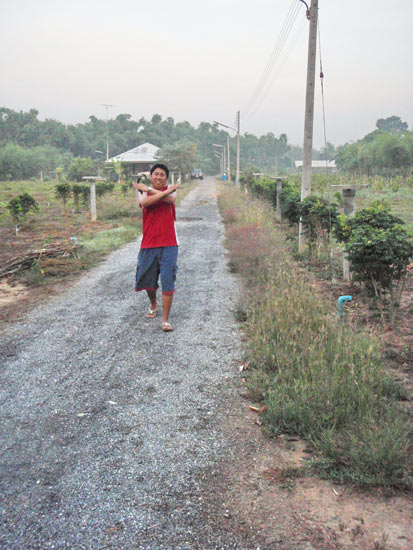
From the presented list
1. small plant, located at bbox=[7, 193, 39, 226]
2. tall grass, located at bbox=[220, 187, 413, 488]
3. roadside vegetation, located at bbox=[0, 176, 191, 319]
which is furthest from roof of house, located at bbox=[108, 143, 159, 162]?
tall grass, located at bbox=[220, 187, 413, 488]

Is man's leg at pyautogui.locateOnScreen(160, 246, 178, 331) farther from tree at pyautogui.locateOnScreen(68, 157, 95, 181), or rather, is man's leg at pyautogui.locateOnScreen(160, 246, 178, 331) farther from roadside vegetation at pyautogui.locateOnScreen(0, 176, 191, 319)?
tree at pyautogui.locateOnScreen(68, 157, 95, 181)

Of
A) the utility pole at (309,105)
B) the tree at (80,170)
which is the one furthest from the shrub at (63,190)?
the tree at (80,170)

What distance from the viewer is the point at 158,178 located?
16.6 ft

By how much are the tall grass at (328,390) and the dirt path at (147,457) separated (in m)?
0.17

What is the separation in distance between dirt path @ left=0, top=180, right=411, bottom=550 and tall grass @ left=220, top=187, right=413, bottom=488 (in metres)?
0.17

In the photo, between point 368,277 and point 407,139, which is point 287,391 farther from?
point 407,139

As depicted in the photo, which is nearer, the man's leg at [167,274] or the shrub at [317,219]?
the man's leg at [167,274]

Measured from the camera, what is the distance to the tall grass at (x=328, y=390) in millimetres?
2607

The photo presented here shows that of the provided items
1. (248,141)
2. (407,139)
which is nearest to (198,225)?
(407,139)

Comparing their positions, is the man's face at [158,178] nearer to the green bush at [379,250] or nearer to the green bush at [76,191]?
the green bush at [379,250]

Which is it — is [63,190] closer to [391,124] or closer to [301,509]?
[301,509]

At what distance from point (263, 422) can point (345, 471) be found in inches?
29.8

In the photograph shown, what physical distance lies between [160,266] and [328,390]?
2.60 metres

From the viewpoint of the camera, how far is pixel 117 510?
94.1 inches
